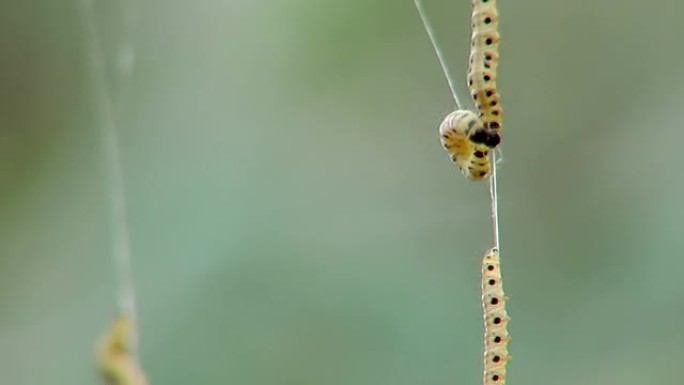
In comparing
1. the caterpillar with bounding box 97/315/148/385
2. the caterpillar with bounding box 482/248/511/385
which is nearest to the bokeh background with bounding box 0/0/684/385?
the caterpillar with bounding box 482/248/511/385

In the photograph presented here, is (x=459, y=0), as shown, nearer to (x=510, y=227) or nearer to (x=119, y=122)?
(x=510, y=227)

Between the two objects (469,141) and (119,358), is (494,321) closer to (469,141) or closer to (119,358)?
(469,141)

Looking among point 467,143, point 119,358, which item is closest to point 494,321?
point 467,143

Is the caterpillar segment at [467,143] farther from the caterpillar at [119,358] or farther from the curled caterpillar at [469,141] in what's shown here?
the caterpillar at [119,358]

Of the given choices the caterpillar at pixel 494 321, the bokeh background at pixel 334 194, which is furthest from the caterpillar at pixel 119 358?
the bokeh background at pixel 334 194

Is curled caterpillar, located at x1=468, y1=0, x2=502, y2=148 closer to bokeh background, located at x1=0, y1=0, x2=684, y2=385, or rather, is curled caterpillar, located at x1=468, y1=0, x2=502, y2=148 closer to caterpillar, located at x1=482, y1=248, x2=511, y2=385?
caterpillar, located at x1=482, y1=248, x2=511, y2=385

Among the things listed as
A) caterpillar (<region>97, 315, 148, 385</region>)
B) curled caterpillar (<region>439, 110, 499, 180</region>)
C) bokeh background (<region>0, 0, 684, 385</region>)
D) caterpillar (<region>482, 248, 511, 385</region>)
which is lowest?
caterpillar (<region>97, 315, 148, 385</region>)
